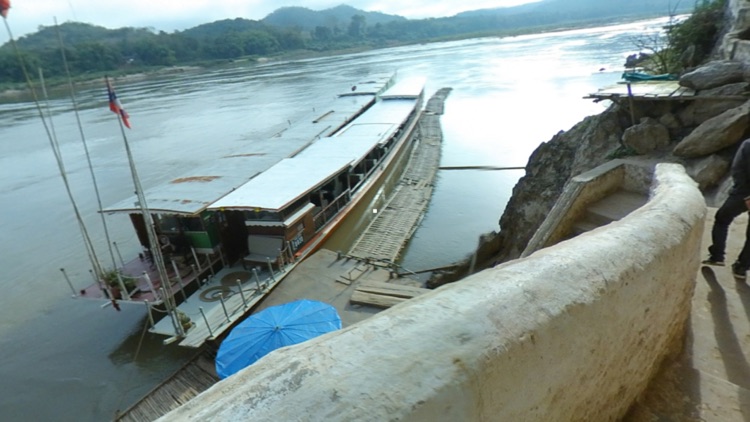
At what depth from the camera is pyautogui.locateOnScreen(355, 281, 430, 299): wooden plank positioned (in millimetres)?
9429

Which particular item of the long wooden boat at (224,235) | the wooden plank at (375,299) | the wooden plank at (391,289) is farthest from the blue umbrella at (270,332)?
the wooden plank at (391,289)

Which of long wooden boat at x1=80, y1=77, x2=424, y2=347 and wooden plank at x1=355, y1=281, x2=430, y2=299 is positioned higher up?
long wooden boat at x1=80, y1=77, x2=424, y2=347

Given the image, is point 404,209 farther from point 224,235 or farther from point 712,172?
point 712,172

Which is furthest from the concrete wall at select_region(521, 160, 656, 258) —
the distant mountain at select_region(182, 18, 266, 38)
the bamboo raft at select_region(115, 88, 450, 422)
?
the distant mountain at select_region(182, 18, 266, 38)

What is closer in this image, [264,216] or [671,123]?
[671,123]

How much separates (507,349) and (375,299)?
781 centimetres

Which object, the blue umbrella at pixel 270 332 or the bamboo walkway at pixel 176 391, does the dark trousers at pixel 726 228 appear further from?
the bamboo walkway at pixel 176 391

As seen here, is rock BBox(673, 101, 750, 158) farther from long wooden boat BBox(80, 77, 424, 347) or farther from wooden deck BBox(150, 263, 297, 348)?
wooden deck BBox(150, 263, 297, 348)

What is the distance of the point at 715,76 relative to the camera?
7.47 m

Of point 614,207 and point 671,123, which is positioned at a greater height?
point 671,123

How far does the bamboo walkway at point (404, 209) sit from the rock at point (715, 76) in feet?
26.1

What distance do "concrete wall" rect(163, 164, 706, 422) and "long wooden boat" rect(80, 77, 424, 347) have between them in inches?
295

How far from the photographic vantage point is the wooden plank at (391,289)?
9429mm

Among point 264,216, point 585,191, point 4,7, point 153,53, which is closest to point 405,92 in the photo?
point 264,216
